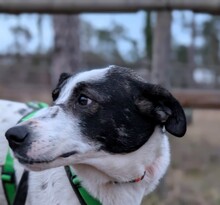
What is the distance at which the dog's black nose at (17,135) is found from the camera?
2.31 metres

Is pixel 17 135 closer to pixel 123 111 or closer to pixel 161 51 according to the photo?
pixel 123 111

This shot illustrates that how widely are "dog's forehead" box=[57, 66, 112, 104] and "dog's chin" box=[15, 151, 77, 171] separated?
0.29 m

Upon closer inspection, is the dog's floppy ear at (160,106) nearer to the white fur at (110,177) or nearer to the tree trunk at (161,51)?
the white fur at (110,177)

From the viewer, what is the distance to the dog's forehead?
8.41 ft

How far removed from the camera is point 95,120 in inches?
98.1

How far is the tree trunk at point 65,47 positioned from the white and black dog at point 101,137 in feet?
9.28

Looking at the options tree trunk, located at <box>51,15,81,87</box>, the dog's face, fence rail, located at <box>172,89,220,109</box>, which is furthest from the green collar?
tree trunk, located at <box>51,15,81,87</box>

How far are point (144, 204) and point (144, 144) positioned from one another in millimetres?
1763

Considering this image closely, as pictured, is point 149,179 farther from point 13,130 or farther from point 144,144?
point 13,130

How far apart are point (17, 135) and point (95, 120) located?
380mm

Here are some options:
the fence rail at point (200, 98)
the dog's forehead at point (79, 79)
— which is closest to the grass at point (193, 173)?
the fence rail at point (200, 98)

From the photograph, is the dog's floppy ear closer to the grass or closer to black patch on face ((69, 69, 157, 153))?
black patch on face ((69, 69, 157, 153))

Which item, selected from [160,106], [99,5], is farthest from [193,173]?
[160,106]

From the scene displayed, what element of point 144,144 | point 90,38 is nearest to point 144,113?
point 144,144
